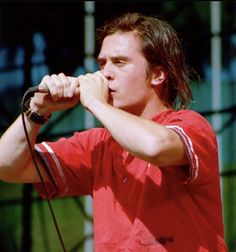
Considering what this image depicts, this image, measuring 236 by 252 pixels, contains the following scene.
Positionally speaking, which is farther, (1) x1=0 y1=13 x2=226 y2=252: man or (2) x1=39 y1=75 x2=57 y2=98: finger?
(2) x1=39 y1=75 x2=57 y2=98: finger

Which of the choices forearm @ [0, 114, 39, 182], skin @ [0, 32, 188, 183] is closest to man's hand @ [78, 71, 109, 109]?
skin @ [0, 32, 188, 183]

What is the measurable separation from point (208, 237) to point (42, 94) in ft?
2.05

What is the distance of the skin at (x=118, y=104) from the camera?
82.3 inches

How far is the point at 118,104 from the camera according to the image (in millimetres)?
2293

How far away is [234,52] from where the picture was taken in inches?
182

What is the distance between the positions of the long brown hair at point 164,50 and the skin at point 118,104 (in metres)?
0.03

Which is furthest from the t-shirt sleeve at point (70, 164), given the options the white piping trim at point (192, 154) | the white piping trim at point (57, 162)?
the white piping trim at point (192, 154)

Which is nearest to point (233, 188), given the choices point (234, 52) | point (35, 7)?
point (234, 52)

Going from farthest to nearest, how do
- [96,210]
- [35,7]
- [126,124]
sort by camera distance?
[35,7], [96,210], [126,124]

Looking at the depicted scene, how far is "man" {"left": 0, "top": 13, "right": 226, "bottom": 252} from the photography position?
2.13m

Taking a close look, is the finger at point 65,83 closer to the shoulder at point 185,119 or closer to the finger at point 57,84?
the finger at point 57,84

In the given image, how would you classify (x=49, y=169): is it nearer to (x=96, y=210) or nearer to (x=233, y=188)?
(x=96, y=210)

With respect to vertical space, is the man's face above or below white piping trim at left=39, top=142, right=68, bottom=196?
above

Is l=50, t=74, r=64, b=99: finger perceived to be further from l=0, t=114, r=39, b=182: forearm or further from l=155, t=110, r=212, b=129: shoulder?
l=155, t=110, r=212, b=129: shoulder
